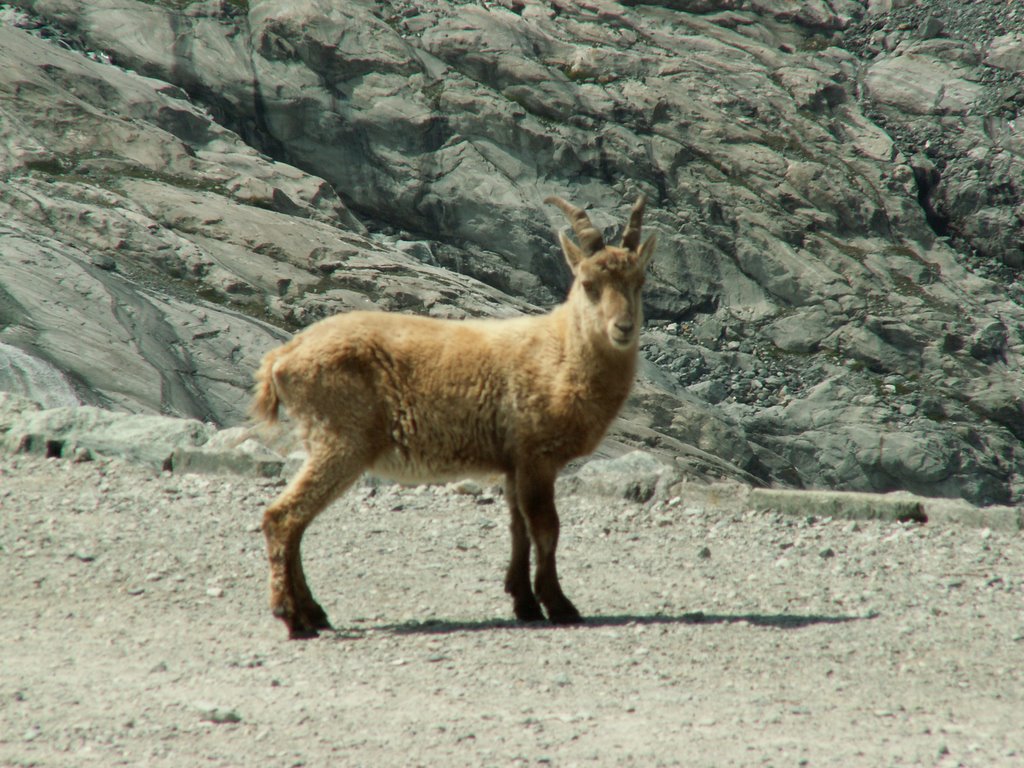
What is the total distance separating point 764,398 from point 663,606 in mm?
42086

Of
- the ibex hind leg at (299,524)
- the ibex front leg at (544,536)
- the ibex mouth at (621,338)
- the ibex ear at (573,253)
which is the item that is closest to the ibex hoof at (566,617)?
the ibex front leg at (544,536)

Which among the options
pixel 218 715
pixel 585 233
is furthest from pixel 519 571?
pixel 218 715

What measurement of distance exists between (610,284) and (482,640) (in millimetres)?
3431

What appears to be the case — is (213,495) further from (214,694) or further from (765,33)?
(765,33)

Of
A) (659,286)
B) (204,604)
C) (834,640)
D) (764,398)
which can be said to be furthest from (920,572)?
(659,286)

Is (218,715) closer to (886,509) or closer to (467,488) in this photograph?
(467,488)

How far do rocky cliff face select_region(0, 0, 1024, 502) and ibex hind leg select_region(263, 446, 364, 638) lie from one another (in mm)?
26824

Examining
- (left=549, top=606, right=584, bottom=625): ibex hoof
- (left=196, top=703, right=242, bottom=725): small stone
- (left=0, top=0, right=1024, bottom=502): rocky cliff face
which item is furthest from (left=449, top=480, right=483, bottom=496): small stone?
(left=0, top=0, right=1024, bottom=502): rocky cliff face

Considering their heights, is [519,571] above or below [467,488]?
above

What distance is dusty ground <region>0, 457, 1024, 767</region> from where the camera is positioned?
640 centimetres

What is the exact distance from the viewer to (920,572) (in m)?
10.9

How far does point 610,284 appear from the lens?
984cm

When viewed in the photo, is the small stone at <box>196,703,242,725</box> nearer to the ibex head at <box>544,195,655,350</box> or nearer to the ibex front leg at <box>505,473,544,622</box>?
the ibex front leg at <box>505,473,544,622</box>

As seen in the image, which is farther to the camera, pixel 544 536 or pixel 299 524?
pixel 544 536
